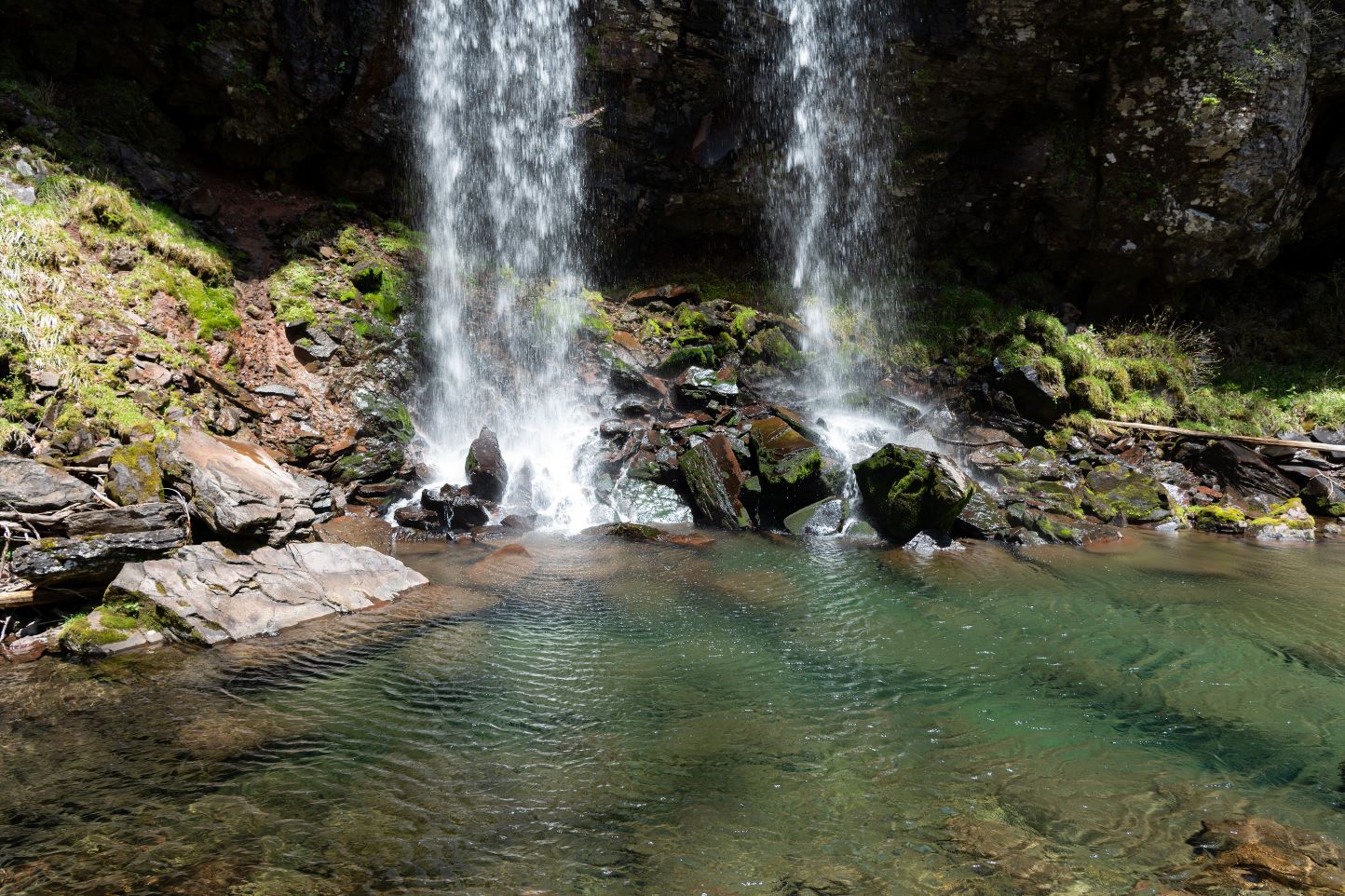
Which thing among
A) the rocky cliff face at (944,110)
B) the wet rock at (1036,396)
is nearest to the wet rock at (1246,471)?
the wet rock at (1036,396)

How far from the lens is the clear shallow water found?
2.62m

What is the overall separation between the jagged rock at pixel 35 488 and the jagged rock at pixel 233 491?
30.2 inches

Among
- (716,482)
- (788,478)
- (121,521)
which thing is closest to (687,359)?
(716,482)

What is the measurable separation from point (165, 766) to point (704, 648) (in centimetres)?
344

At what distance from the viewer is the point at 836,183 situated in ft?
55.8

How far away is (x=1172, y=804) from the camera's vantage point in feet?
10.3

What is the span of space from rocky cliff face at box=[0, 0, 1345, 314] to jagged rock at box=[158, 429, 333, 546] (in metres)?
9.42

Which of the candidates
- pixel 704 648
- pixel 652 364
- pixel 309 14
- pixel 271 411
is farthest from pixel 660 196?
pixel 704 648

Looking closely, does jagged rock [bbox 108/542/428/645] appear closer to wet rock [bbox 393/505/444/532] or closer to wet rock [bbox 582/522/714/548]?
wet rock [bbox 393/505/444/532]

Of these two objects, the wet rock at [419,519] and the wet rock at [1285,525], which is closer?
the wet rock at [419,519]

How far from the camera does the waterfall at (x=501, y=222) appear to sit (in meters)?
12.5

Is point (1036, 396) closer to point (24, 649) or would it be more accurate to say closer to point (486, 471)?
point (486, 471)

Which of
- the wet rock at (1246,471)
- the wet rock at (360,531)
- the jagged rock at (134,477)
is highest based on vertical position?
A: the jagged rock at (134,477)

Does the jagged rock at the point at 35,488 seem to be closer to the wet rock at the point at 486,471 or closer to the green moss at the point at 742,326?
the wet rock at the point at 486,471
